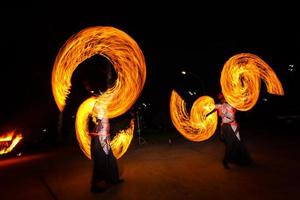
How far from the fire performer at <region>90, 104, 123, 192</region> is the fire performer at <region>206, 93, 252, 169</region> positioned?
117 inches

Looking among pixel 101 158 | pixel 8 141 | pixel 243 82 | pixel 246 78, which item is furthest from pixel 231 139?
pixel 8 141

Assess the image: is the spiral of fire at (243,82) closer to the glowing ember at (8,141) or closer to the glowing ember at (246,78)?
the glowing ember at (246,78)

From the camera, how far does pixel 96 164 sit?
651cm

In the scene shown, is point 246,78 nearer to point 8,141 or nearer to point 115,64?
point 115,64

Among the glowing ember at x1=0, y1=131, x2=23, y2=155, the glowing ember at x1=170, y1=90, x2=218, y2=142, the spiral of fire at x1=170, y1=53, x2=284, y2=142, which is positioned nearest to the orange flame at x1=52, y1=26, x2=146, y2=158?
the spiral of fire at x1=170, y1=53, x2=284, y2=142

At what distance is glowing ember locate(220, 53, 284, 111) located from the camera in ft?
28.0

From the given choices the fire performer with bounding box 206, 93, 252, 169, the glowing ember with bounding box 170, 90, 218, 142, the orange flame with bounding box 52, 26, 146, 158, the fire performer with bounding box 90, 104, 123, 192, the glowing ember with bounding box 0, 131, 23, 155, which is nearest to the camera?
the fire performer with bounding box 90, 104, 123, 192

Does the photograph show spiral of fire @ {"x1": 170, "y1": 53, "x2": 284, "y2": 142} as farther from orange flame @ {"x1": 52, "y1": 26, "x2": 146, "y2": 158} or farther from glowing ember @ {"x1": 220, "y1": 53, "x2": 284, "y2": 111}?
orange flame @ {"x1": 52, "y1": 26, "x2": 146, "y2": 158}

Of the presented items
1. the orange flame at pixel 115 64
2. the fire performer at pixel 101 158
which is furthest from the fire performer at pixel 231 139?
the fire performer at pixel 101 158

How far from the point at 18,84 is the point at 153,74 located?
20769 mm

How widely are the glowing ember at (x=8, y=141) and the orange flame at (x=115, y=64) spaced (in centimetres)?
965

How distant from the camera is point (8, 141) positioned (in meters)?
15.7

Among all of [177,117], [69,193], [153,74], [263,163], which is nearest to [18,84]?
[177,117]

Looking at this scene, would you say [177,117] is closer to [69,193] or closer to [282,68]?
[69,193]
